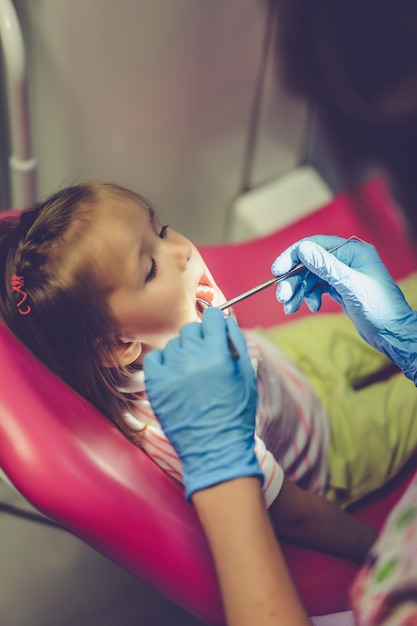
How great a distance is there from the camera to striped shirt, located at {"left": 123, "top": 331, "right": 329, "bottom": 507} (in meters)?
0.72

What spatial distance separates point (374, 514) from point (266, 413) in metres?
0.20

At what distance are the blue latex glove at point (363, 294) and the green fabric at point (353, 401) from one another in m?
0.07

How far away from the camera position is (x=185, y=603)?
0.74 meters

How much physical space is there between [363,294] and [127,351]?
9.2 inches

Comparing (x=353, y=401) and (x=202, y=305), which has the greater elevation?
(x=202, y=305)

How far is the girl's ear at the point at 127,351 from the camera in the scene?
66cm

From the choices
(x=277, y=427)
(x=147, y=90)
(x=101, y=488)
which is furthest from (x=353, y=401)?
(x=147, y=90)

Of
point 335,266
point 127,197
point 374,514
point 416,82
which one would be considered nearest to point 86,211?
point 127,197

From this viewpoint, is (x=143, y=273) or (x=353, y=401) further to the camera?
(x=353, y=401)

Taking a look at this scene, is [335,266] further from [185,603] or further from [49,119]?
[49,119]

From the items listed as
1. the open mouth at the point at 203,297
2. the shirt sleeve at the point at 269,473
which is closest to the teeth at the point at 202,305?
the open mouth at the point at 203,297

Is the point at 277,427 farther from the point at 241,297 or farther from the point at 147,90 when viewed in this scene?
the point at 147,90

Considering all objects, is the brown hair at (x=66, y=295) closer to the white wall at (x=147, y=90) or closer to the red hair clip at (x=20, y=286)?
the red hair clip at (x=20, y=286)

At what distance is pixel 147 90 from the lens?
1018 millimetres
